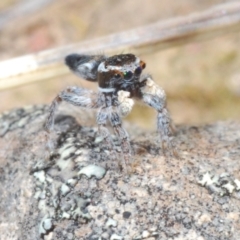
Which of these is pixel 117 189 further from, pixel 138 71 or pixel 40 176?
pixel 138 71

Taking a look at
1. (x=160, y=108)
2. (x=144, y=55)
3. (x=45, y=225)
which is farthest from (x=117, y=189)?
(x=144, y=55)

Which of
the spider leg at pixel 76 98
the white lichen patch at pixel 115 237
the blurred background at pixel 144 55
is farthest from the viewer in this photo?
the blurred background at pixel 144 55

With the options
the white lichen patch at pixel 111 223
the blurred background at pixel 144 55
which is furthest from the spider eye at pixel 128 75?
the blurred background at pixel 144 55

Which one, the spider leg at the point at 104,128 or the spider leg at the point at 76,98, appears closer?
the spider leg at the point at 104,128

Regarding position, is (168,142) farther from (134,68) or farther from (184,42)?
(184,42)

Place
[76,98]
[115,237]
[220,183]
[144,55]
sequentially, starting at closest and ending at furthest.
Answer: [115,237], [220,183], [76,98], [144,55]

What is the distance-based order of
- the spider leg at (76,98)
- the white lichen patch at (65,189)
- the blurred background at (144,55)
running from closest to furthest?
the white lichen patch at (65,189) < the spider leg at (76,98) < the blurred background at (144,55)

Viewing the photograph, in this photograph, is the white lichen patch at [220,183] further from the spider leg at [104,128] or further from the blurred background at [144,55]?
the blurred background at [144,55]
